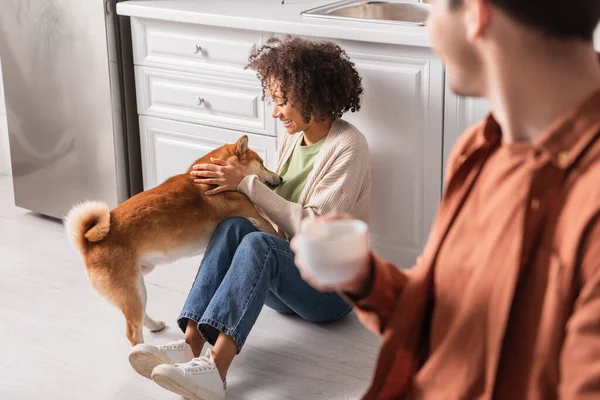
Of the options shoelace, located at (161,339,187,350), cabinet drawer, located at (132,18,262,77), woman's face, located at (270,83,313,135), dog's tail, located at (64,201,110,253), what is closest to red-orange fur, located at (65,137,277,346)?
dog's tail, located at (64,201,110,253)

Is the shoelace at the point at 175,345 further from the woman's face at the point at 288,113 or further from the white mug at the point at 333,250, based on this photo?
the white mug at the point at 333,250

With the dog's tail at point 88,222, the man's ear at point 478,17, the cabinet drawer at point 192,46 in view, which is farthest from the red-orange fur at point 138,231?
the man's ear at point 478,17

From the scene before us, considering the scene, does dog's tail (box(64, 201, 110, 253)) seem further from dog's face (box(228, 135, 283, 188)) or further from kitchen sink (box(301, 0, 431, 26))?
kitchen sink (box(301, 0, 431, 26))

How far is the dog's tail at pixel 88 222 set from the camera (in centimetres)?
223

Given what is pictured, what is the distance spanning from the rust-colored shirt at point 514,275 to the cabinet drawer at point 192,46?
1.84 m

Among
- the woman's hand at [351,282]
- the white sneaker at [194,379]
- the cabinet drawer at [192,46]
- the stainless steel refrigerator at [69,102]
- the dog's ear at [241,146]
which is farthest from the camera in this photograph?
the stainless steel refrigerator at [69,102]

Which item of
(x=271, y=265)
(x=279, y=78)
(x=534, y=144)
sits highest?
(x=534, y=144)

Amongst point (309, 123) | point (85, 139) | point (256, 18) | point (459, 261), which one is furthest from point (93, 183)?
point (459, 261)

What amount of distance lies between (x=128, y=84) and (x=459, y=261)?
2.39m

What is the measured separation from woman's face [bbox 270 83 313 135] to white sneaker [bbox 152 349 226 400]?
66cm

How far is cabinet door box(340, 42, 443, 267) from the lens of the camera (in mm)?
2570

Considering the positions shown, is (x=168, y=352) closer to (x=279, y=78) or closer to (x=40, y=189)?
(x=279, y=78)

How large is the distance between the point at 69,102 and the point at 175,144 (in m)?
0.43

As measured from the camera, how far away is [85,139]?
10.7ft
